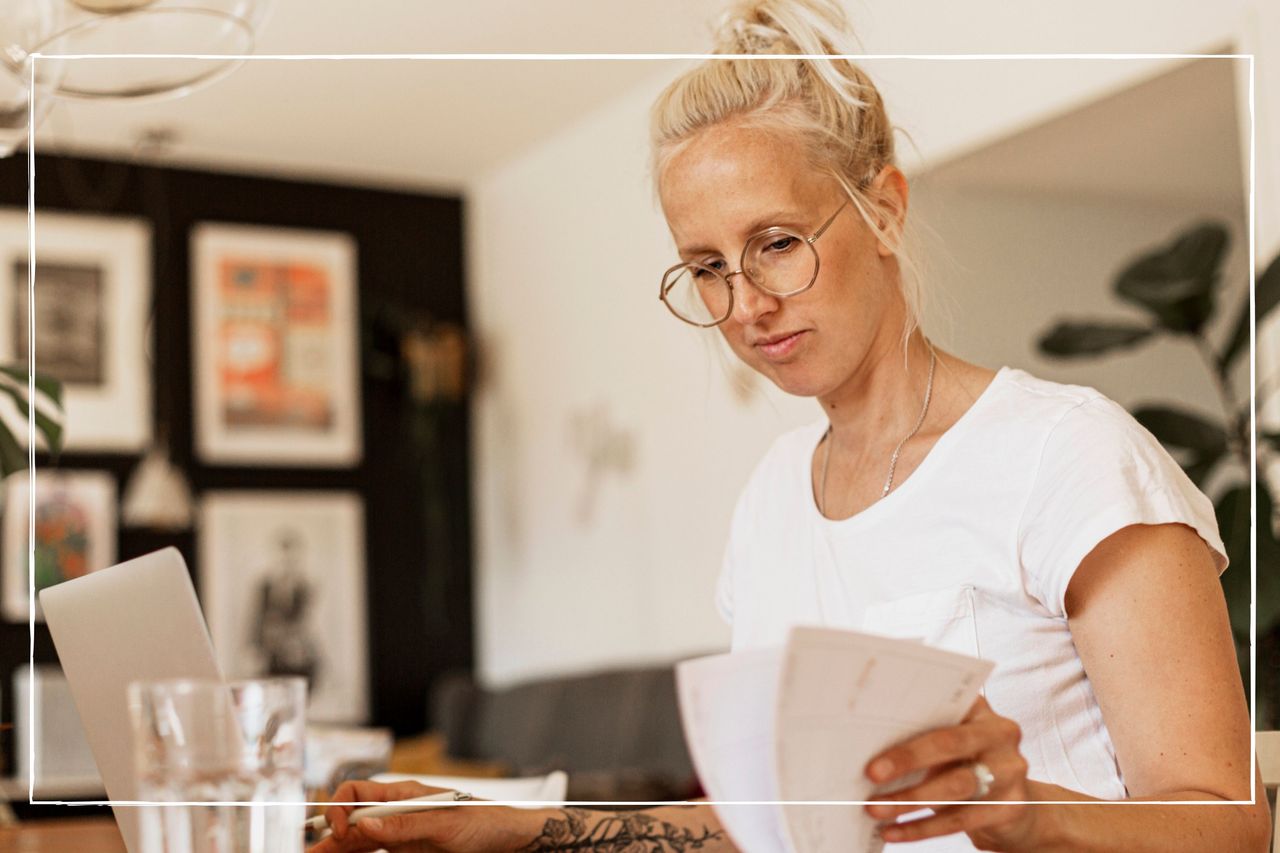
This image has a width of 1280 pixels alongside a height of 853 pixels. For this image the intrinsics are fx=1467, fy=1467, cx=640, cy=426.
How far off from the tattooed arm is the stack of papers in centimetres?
29

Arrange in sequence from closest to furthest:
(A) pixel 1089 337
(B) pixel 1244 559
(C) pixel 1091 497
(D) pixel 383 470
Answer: (C) pixel 1091 497, (B) pixel 1244 559, (A) pixel 1089 337, (D) pixel 383 470

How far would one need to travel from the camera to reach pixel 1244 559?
113cm

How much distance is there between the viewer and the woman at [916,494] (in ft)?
Answer: 2.71

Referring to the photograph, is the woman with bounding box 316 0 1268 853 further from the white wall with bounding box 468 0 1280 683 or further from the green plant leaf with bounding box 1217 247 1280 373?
the green plant leaf with bounding box 1217 247 1280 373

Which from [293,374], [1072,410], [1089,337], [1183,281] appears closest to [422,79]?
[1072,410]

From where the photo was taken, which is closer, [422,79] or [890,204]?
[890,204]

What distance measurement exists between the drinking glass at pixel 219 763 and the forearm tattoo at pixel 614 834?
0.33 metres

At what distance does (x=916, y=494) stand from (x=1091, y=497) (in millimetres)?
106

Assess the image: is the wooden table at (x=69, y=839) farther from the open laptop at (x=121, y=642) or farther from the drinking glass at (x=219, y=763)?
the drinking glass at (x=219, y=763)

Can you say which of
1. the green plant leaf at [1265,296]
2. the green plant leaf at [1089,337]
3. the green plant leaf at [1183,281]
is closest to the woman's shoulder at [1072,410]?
the green plant leaf at [1089,337]

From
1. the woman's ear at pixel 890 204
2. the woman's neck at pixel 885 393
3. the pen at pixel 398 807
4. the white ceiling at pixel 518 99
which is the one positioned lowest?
the pen at pixel 398 807

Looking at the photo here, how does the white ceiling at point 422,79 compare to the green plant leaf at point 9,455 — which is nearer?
the white ceiling at point 422,79

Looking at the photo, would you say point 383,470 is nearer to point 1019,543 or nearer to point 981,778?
point 1019,543

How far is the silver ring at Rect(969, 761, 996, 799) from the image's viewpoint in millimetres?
694
